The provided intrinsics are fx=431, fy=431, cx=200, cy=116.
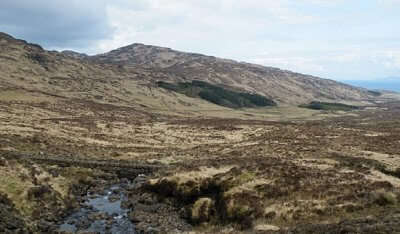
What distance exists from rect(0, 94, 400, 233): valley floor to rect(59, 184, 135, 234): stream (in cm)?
117

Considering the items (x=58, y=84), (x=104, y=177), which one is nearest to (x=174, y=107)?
(x=58, y=84)

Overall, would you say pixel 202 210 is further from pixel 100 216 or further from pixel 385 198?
pixel 385 198

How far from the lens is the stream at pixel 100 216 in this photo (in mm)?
36500

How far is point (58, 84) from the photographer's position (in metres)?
188

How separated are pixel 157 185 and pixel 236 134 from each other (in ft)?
162

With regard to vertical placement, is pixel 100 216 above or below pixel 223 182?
below

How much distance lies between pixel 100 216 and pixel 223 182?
490 inches

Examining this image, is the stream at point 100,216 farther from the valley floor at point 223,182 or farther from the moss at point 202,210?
the moss at point 202,210

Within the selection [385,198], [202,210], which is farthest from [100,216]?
[385,198]

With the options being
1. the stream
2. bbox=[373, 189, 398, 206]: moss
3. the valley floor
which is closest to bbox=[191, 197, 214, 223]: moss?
the valley floor

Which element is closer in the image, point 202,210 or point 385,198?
point 385,198

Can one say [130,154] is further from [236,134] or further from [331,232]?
[331,232]

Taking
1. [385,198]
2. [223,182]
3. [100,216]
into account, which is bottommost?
[100,216]

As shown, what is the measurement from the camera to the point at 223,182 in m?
43.6
